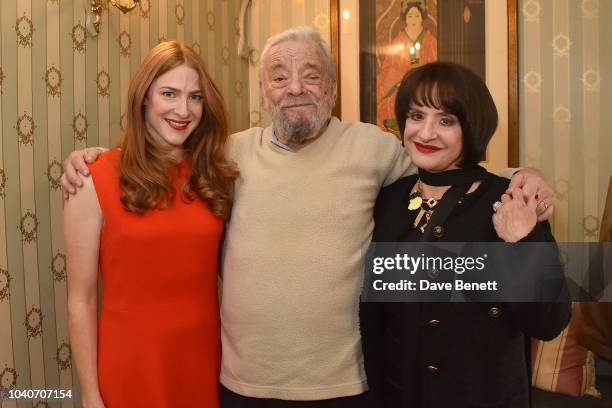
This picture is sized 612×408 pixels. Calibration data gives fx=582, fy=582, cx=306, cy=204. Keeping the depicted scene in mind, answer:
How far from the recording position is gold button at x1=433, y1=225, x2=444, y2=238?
41.4 inches

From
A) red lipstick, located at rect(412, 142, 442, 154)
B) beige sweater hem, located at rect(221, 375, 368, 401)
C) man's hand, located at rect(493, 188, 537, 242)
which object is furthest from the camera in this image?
beige sweater hem, located at rect(221, 375, 368, 401)

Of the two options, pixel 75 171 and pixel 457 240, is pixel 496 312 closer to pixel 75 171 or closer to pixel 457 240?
pixel 457 240

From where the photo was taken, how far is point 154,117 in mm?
1278

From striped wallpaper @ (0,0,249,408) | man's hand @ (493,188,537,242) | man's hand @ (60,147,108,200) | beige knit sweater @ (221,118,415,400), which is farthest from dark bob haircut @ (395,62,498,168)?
A: striped wallpaper @ (0,0,249,408)

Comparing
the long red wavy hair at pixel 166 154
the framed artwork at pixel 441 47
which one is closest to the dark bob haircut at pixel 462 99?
the long red wavy hair at pixel 166 154

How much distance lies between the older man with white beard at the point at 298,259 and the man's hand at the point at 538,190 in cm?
31

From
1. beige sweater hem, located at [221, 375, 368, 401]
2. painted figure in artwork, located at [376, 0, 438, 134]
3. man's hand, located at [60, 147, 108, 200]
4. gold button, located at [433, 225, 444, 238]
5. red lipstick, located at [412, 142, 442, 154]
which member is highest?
painted figure in artwork, located at [376, 0, 438, 134]

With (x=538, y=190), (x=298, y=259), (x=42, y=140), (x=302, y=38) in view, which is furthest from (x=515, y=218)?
(x=42, y=140)

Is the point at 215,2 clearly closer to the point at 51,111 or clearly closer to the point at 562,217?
the point at 51,111

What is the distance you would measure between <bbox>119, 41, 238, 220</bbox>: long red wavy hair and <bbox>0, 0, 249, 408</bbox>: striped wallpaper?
0.29 meters

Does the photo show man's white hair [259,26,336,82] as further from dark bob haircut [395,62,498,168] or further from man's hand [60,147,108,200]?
man's hand [60,147,108,200]

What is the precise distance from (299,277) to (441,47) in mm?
1482

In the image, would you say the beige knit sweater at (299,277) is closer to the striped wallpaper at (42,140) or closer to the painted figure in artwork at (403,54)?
the striped wallpaper at (42,140)

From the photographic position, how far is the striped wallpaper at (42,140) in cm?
135
